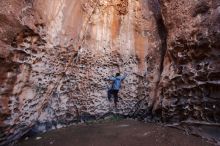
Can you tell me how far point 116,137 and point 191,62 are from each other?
275cm

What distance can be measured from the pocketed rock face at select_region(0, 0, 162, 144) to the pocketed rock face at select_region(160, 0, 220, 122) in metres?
0.74

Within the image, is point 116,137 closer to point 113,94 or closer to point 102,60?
point 113,94

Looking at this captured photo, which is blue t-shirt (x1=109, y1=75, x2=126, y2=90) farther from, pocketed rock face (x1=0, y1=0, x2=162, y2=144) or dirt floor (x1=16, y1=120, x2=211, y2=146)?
dirt floor (x1=16, y1=120, x2=211, y2=146)

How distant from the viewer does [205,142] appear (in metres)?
5.02

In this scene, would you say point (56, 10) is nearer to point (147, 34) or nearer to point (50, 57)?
point (50, 57)

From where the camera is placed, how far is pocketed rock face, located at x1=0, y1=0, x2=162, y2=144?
15.6ft

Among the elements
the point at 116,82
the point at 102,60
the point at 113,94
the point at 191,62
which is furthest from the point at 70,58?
the point at 191,62

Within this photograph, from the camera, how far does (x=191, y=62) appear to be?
6.09 meters

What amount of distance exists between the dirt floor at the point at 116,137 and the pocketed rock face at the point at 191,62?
0.69 metres

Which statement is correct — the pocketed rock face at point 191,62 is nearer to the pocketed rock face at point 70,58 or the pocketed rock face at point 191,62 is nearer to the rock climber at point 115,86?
the pocketed rock face at point 70,58

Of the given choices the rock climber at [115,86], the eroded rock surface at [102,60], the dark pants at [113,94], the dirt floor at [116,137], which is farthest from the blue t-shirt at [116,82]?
the dirt floor at [116,137]

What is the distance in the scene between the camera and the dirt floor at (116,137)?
5.03 meters

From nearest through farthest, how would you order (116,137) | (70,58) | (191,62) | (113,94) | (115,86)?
1. (116,137)
2. (191,62)
3. (70,58)
4. (115,86)
5. (113,94)

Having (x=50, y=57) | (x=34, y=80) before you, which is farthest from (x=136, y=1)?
(x=34, y=80)
